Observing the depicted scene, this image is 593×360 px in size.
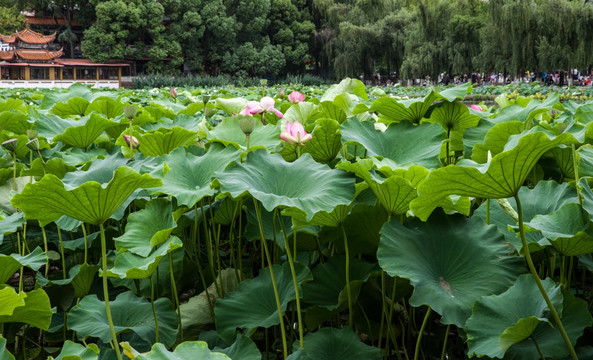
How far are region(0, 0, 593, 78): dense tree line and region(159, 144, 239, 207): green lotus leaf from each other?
40.7 feet

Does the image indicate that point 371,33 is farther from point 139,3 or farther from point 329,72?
point 139,3

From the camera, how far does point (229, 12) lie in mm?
23531

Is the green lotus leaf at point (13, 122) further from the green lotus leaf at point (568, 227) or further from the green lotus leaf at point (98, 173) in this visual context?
the green lotus leaf at point (568, 227)

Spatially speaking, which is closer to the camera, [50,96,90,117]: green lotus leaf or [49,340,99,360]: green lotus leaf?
[49,340,99,360]: green lotus leaf

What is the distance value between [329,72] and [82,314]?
23.7 meters

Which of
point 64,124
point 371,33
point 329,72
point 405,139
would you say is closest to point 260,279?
point 405,139

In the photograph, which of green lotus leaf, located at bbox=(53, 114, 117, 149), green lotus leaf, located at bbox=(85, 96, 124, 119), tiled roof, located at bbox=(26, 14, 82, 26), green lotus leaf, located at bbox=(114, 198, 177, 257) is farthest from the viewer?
tiled roof, located at bbox=(26, 14, 82, 26)

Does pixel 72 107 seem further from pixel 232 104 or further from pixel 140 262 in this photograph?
pixel 140 262

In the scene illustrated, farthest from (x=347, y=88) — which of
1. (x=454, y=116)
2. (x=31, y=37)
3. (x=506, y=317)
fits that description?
(x=31, y=37)

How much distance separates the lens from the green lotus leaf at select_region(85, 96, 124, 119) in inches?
57.9

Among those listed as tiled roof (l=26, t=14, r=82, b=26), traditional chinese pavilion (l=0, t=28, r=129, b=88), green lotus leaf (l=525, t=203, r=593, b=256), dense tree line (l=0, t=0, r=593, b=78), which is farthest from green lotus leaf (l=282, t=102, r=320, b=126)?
tiled roof (l=26, t=14, r=82, b=26)

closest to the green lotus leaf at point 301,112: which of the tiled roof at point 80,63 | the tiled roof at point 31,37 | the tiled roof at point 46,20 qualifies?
the tiled roof at point 31,37

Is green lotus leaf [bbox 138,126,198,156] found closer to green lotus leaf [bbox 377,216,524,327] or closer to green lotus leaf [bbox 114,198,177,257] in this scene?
green lotus leaf [bbox 114,198,177,257]

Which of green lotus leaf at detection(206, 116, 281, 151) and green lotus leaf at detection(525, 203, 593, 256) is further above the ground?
green lotus leaf at detection(206, 116, 281, 151)
